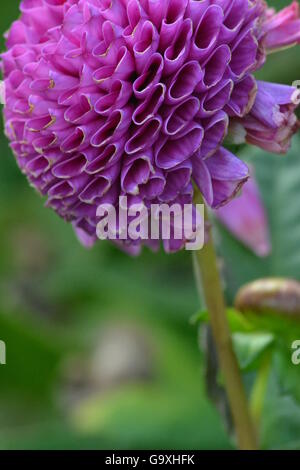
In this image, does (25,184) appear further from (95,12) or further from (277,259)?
(95,12)

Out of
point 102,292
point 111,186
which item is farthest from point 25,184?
point 111,186

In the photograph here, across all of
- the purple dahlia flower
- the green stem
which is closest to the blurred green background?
the green stem

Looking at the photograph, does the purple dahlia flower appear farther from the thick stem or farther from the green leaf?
the green leaf

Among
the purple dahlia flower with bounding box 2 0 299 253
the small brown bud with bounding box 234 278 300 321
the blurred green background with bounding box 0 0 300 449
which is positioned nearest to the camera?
the purple dahlia flower with bounding box 2 0 299 253

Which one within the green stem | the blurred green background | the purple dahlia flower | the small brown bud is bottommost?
the green stem

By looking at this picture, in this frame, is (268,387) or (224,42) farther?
(268,387)

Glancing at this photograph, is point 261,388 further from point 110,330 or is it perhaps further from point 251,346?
point 110,330
